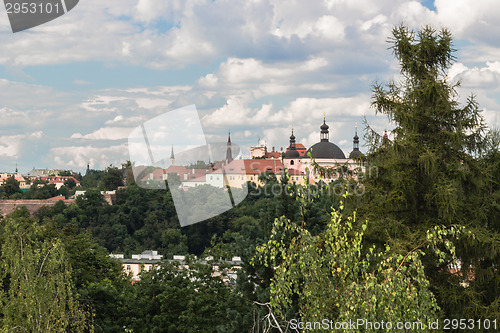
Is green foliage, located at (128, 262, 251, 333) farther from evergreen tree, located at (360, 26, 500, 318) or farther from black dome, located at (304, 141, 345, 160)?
black dome, located at (304, 141, 345, 160)

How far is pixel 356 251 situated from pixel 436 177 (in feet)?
15.6

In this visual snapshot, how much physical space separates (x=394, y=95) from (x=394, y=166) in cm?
169

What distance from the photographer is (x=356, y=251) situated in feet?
19.4

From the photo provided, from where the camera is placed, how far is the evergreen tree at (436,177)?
371 inches

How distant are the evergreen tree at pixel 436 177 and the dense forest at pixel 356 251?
27 millimetres

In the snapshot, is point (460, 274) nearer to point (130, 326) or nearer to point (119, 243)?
point (130, 326)

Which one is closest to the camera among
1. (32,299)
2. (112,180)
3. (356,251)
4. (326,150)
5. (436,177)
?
(356,251)

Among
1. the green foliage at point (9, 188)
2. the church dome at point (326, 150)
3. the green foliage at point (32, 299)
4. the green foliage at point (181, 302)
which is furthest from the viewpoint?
the green foliage at point (9, 188)

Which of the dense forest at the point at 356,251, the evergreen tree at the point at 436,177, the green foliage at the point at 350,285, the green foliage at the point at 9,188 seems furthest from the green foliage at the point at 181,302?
the green foliage at the point at 9,188

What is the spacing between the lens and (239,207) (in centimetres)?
5309

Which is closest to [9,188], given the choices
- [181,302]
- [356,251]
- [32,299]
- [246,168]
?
[246,168]

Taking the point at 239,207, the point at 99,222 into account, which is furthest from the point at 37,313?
the point at 99,222

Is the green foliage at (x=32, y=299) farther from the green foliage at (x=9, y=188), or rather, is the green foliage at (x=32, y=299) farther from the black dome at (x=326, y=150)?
the green foliage at (x=9, y=188)

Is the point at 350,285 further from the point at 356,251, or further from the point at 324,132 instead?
the point at 324,132
